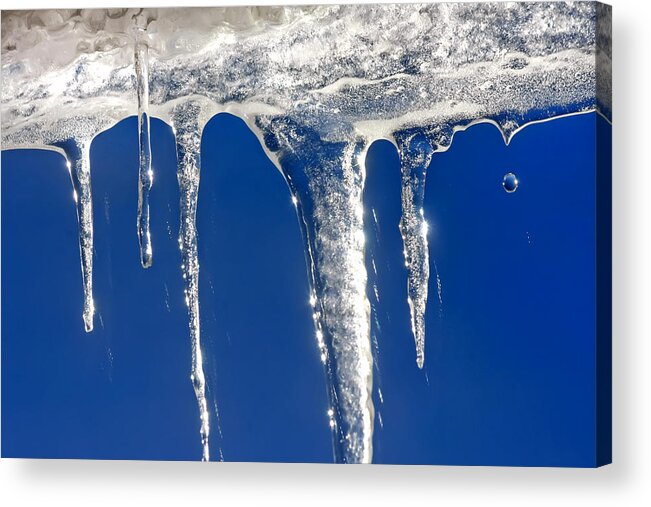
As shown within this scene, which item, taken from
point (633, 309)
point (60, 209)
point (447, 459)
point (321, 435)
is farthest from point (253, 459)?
point (633, 309)

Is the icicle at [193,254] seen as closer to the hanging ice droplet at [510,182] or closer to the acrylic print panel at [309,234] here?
the acrylic print panel at [309,234]

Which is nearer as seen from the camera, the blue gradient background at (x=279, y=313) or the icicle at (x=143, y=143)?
the blue gradient background at (x=279, y=313)

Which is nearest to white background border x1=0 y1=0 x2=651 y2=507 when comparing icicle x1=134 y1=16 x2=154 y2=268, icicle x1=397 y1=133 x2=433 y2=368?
icicle x1=134 y1=16 x2=154 y2=268

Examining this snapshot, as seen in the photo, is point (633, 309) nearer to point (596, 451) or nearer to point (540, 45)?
point (596, 451)

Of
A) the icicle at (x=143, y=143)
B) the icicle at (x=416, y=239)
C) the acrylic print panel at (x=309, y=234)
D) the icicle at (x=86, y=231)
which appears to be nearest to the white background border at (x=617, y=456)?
the acrylic print panel at (x=309, y=234)

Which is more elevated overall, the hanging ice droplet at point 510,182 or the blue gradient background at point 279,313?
the hanging ice droplet at point 510,182
